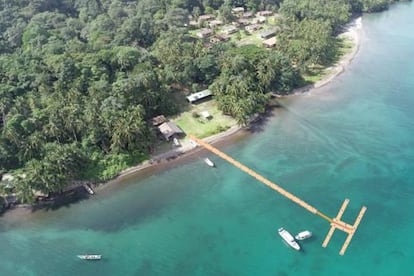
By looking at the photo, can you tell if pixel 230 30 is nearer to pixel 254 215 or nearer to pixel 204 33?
pixel 204 33

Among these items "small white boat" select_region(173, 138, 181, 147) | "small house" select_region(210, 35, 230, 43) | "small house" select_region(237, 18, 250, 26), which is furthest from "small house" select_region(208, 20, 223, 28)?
"small white boat" select_region(173, 138, 181, 147)

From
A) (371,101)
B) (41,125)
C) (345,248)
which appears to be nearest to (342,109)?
(371,101)

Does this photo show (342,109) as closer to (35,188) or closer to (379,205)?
(379,205)

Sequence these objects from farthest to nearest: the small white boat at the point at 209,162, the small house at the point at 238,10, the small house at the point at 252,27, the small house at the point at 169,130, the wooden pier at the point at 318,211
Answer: the small house at the point at 238,10
the small house at the point at 252,27
the small house at the point at 169,130
the small white boat at the point at 209,162
the wooden pier at the point at 318,211

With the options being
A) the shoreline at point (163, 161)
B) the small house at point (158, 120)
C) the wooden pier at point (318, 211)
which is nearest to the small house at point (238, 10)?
the shoreline at point (163, 161)

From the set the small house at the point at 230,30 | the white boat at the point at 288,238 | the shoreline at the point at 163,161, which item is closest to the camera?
the white boat at the point at 288,238

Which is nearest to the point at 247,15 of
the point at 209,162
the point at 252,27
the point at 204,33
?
the point at 252,27

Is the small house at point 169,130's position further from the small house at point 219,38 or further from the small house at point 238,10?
the small house at point 238,10
